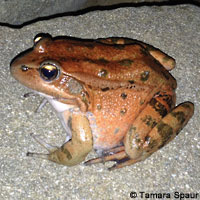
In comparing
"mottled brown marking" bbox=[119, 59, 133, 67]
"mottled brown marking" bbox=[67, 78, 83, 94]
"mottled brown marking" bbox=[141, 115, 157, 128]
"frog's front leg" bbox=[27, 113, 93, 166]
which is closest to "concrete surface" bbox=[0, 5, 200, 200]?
"frog's front leg" bbox=[27, 113, 93, 166]

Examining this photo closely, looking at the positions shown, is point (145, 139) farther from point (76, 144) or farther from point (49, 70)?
point (49, 70)

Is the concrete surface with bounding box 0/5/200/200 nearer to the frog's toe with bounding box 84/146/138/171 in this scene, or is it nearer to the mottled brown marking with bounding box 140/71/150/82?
the frog's toe with bounding box 84/146/138/171

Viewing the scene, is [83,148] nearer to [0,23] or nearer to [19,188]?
[19,188]

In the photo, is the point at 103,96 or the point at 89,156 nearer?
the point at 103,96

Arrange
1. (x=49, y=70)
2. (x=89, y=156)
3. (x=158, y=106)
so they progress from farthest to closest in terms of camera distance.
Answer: (x=89, y=156) → (x=158, y=106) → (x=49, y=70)

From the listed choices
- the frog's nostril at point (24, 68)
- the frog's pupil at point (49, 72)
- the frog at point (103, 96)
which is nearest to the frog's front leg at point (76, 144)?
the frog at point (103, 96)

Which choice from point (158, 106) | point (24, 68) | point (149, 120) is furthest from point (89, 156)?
point (24, 68)
